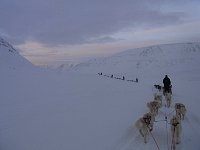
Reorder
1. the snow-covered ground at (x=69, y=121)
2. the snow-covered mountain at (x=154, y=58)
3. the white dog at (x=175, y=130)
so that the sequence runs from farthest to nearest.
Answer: the snow-covered mountain at (x=154, y=58) < the snow-covered ground at (x=69, y=121) < the white dog at (x=175, y=130)

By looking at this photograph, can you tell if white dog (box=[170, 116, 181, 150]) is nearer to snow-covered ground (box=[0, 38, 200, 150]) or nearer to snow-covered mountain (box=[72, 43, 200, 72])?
snow-covered ground (box=[0, 38, 200, 150])

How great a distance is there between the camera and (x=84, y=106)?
1581 cm

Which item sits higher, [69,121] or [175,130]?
[175,130]

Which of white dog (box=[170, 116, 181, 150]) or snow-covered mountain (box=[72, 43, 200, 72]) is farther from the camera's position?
snow-covered mountain (box=[72, 43, 200, 72])

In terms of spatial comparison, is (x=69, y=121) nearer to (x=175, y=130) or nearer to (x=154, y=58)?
(x=175, y=130)

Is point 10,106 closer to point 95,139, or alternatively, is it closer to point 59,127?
point 59,127

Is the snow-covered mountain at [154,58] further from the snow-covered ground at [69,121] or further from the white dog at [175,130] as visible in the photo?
the white dog at [175,130]

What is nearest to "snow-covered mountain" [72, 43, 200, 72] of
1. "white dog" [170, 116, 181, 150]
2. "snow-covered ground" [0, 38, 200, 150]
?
"snow-covered ground" [0, 38, 200, 150]

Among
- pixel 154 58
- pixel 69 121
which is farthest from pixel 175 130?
pixel 154 58

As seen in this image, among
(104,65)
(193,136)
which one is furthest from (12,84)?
(104,65)

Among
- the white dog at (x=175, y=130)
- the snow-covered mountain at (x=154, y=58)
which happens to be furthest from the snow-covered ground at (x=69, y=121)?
the snow-covered mountain at (x=154, y=58)

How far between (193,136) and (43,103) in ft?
24.0

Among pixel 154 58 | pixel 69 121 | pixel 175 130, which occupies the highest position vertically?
pixel 175 130

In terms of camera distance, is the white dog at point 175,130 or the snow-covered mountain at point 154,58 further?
the snow-covered mountain at point 154,58
